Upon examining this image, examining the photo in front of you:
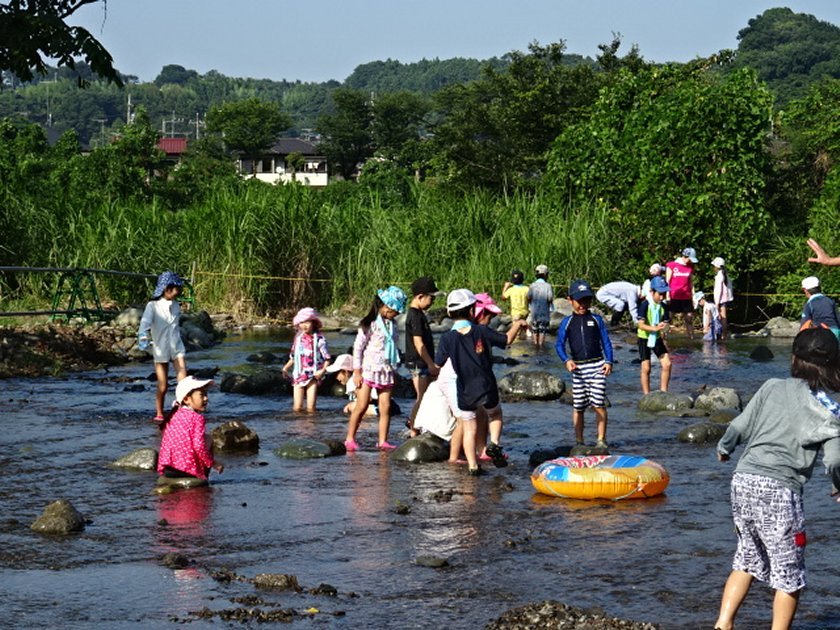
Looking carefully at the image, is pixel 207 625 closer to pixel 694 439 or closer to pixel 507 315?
pixel 694 439

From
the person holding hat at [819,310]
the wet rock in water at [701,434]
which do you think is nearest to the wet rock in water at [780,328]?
the person holding hat at [819,310]

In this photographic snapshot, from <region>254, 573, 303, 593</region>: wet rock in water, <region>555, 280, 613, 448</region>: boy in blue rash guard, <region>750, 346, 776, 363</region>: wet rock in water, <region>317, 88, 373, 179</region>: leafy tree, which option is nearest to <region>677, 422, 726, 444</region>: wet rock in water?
<region>555, 280, 613, 448</region>: boy in blue rash guard

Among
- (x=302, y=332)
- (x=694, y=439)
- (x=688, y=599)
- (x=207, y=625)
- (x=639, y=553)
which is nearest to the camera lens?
(x=207, y=625)

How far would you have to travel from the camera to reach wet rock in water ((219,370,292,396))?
17953 millimetres

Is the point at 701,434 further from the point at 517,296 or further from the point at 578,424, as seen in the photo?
the point at 517,296

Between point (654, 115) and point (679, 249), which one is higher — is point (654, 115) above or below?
above

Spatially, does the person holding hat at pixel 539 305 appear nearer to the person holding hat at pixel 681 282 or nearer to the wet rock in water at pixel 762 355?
the person holding hat at pixel 681 282

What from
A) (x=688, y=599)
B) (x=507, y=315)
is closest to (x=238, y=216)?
(x=507, y=315)

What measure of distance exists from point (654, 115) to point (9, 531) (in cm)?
2394

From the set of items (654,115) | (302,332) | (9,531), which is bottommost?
(9,531)

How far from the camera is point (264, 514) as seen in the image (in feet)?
33.1

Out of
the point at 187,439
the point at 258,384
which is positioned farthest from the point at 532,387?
the point at 187,439

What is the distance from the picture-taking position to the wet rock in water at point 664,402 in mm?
15938

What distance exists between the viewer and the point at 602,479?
34.4ft
